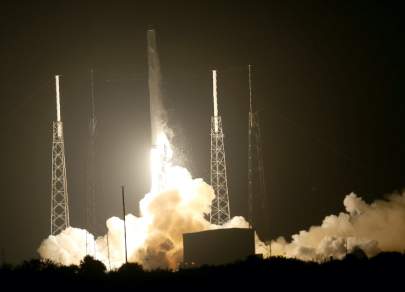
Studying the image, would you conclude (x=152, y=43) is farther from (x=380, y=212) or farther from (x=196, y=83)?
(x=380, y=212)

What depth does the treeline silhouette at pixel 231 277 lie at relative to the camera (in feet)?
192

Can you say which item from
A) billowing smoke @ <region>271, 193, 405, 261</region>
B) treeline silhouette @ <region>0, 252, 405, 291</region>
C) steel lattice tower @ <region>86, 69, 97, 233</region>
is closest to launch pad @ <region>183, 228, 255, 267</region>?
billowing smoke @ <region>271, 193, 405, 261</region>

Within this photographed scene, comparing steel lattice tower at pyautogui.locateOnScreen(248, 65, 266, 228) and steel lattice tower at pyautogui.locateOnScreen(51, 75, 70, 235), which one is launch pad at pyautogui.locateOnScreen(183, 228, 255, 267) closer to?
steel lattice tower at pyautogui.locateOnScreen(248, 65, 266, 228)

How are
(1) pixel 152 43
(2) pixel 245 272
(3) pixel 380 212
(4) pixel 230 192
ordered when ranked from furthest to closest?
(4) pixel 230 192 < (3) pixel 380 212 < (1) pixel 152 43 < (2) pixel 245 272

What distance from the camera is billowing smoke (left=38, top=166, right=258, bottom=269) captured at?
7600cm

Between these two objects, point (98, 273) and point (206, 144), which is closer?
point (98, 273)

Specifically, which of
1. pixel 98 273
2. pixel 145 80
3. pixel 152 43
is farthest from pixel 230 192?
pixel 98 273

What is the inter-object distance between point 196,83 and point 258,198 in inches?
377

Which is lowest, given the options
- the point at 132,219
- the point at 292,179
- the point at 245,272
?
the point at 245,272

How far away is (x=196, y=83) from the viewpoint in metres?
87.1

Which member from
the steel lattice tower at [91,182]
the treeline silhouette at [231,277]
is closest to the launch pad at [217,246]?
the treeline silhouette at [231,277]

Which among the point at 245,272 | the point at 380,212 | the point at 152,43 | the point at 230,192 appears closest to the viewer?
the point at 245,272

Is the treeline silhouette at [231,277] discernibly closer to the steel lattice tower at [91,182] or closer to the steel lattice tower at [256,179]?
the steel lattice tower at [256,179]

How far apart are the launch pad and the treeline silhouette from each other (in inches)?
296
